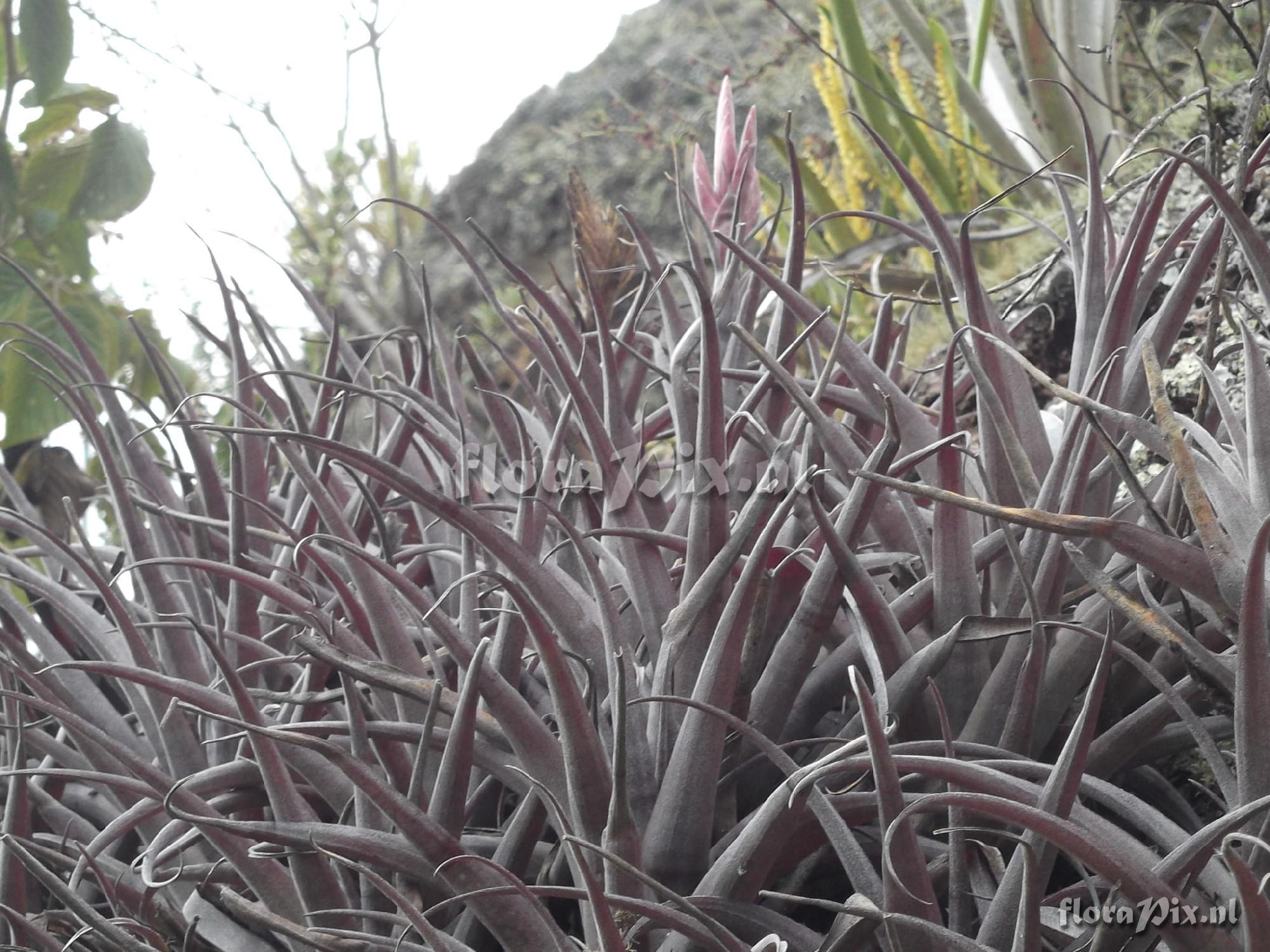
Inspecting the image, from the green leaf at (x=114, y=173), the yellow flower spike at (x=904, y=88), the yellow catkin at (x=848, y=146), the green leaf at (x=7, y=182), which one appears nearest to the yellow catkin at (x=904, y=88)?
the yellow flower spike at (x=904, y=88)

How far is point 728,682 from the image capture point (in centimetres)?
44

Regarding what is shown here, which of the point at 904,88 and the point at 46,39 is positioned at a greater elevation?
the point at 46,39

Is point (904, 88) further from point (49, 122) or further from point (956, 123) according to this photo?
point (49, 122)

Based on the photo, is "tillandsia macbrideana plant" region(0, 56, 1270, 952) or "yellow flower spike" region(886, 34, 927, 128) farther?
"yellow flower spike" region(886, 34, 927, 128)

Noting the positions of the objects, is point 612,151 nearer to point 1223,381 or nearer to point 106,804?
point 1223,381

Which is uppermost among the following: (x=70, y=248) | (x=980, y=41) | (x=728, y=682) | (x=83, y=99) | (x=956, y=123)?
(x=83, y=99)

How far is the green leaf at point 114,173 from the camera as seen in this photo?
107cm

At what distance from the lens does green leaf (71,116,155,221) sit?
1.07 m

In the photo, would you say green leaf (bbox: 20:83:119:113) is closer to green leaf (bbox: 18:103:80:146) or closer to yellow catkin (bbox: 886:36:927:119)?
green leaf (bbox: 18:103:80:146)

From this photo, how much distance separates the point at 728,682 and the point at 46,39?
3.24 feet

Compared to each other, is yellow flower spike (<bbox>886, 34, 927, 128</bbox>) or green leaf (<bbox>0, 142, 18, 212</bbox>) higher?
green leaf (<bbox>0, 142, 18, 212</bbox>)

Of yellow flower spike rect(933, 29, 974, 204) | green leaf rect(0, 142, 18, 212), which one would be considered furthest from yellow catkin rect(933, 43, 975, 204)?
green leaf rect(0, 142, 18, 212)

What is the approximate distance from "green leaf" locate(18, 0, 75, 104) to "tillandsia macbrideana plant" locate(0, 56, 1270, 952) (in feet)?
1.70

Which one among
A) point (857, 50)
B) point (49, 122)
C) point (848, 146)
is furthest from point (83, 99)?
point (848, 146)
